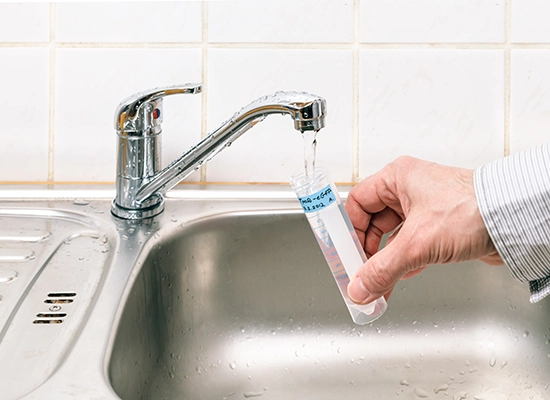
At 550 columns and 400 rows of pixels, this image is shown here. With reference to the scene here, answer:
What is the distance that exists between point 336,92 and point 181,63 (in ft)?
0.74

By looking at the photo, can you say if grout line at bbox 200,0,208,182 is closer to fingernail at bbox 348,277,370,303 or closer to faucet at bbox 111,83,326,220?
faucet at bbox 111,83,326,220

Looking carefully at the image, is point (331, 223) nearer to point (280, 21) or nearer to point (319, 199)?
point (319, 199)

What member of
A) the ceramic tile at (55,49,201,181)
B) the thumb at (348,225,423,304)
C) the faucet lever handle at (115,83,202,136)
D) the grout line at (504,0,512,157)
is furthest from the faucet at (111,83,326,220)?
the grout line at (504,0,512,157)

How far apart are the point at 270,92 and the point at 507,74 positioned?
34 centimetres

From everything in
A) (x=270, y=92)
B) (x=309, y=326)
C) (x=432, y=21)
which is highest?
(x=432, y=21)

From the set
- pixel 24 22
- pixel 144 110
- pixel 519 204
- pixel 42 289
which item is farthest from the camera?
pixel 24 22

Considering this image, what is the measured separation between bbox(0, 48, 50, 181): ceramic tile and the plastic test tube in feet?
1.60

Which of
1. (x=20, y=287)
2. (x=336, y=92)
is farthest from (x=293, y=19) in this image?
(x=20, y=287)

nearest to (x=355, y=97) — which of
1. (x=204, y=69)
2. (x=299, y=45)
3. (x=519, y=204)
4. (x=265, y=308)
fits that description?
(x=299, y=45)

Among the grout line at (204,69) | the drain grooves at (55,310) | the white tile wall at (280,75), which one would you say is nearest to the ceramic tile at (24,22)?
the white tile wall at (280,75)

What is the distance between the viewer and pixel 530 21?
91 cm

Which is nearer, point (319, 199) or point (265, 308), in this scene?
point (319, 199)

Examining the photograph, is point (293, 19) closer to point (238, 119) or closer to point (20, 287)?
point (238, 119)

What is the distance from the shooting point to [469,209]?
1.77 feet
